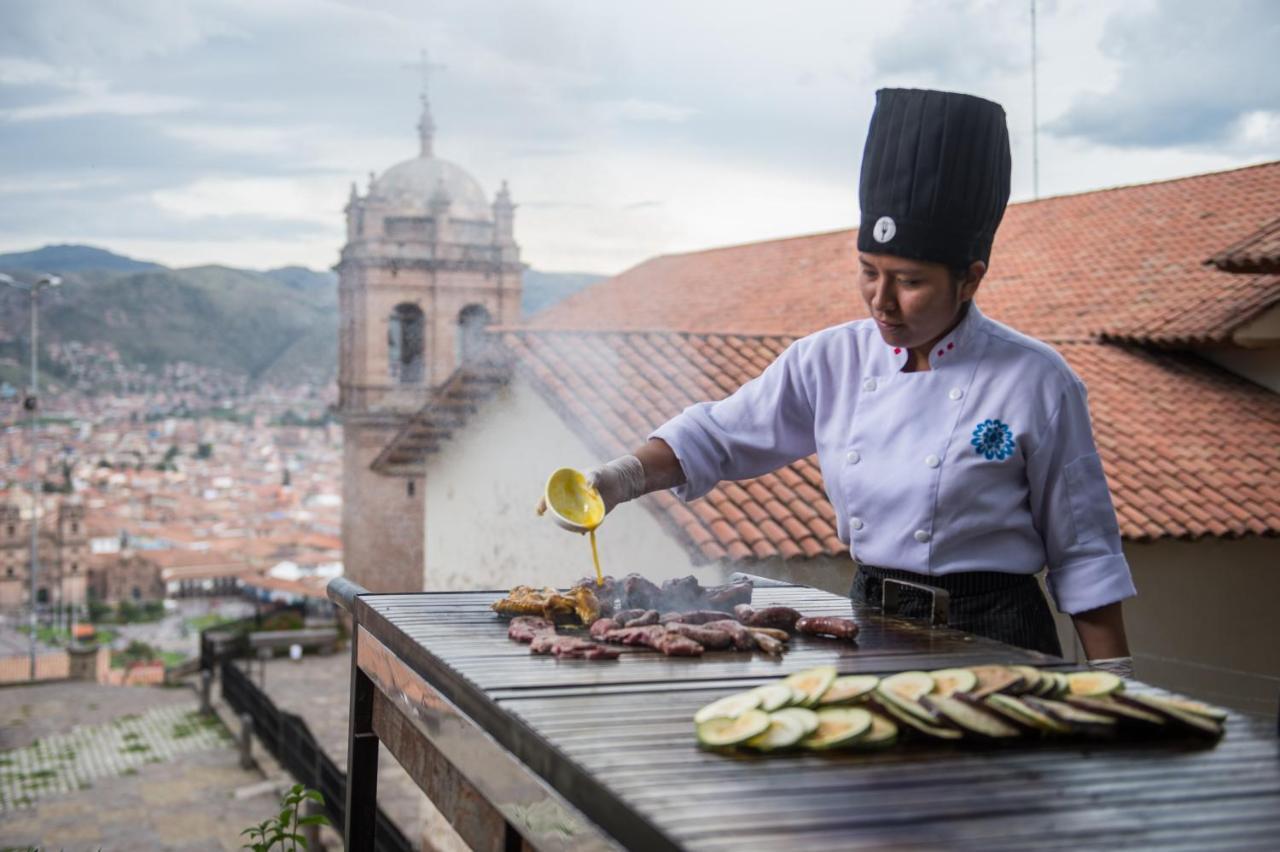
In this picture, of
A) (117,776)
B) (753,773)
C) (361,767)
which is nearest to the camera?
(753,773)

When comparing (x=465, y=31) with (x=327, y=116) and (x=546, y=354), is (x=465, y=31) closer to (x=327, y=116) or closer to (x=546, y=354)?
(x=327, y=116)

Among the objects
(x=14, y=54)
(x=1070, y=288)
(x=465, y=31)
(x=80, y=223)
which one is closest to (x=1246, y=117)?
(x=1070, y=288)

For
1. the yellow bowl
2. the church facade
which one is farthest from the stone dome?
the yellow bowl

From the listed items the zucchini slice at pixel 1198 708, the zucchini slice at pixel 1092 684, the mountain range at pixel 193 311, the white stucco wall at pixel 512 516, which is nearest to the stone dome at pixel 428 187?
the mountain range at pixel 193 311

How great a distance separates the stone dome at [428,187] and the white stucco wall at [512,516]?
55.1 feet

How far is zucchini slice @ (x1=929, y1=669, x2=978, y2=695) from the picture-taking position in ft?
5.21

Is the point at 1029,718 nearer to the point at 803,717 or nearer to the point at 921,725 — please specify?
the point at 921,725

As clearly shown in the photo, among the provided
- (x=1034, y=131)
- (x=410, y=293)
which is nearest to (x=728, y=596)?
(x=1034, y=131)

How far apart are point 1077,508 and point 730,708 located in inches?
43.1

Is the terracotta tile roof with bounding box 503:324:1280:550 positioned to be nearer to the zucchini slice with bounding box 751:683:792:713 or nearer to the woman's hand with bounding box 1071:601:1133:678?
the woman's hand with bounding box 1071:601:1133:678

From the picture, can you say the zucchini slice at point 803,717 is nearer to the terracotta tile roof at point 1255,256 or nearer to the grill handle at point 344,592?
→ the grill handle at point 344,592

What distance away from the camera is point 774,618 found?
2186 millimetres

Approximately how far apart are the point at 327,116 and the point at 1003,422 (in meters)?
28.5

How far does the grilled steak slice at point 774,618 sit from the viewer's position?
2.18 metres
